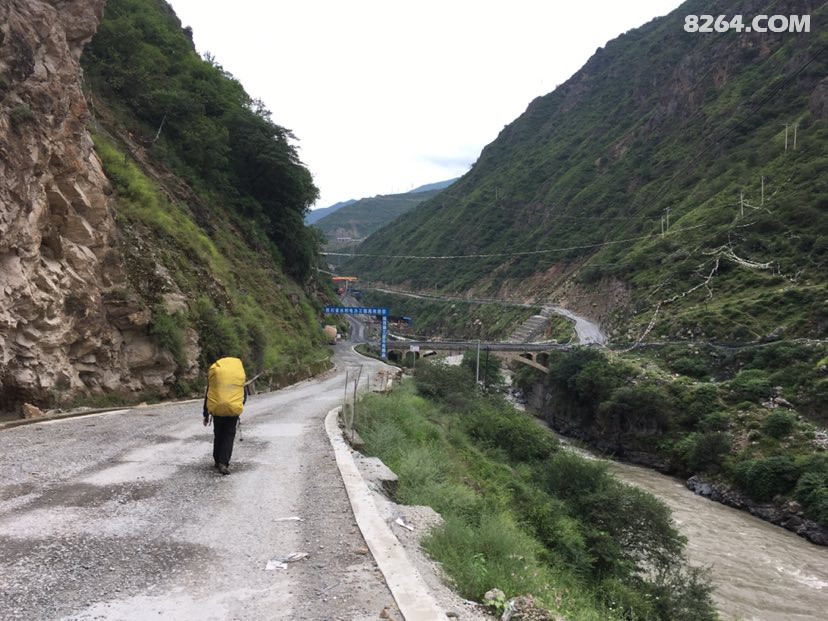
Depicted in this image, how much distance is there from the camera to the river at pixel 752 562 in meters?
16.1

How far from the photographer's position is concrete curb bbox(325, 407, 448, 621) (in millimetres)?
3654

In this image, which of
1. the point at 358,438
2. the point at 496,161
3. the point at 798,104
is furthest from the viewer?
the point at 496,161

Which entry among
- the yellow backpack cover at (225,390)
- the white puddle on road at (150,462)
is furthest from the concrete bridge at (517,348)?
the yellow backpack cover at (225,390)

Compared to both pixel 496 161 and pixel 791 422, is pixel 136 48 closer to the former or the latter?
pixel 791 422

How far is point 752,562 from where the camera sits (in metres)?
19.8

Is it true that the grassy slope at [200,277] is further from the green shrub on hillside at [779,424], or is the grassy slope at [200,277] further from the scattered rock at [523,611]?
the green shrub on hillside at [779,424]

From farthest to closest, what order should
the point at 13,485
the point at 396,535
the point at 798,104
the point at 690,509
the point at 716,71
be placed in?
the point at 716,71 → the point at 798,104 → the point at 690,509 → the point at 13,485 → the point at 396,535

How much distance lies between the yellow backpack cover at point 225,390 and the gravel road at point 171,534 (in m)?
0.84

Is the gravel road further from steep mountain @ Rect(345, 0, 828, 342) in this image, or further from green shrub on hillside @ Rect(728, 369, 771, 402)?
steep mountain @ Rect(345, 0, 828, 342)

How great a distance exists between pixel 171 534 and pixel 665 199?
293ft

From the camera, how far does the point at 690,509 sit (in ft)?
86.3

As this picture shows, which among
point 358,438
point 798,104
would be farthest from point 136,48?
point 798,104

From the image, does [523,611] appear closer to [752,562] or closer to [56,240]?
[56,240]

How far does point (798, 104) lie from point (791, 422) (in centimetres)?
6045
